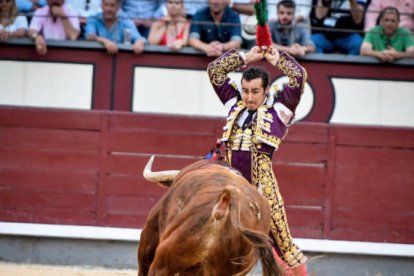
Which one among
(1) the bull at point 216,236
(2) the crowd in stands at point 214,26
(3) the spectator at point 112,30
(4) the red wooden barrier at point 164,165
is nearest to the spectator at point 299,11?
(2) the crowd in stands at point 214,26

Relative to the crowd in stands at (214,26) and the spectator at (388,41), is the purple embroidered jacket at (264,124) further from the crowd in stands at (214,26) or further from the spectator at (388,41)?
the spectator at (388,41)

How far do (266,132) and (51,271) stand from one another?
2.72m

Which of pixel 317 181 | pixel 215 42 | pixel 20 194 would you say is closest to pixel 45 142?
pixel 20 194

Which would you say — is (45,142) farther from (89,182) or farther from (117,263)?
(117,263)

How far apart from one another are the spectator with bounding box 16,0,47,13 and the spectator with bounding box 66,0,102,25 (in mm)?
211

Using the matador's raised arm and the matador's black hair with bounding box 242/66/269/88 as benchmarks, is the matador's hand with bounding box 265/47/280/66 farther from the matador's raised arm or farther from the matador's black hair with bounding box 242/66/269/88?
the matador's black hair with bounding box 242/66/269/88

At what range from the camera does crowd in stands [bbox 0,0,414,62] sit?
7.18m

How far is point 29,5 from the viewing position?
24.7 feet

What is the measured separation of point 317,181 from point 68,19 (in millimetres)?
2225

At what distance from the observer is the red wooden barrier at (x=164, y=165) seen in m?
7.14

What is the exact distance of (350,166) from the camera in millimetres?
7180

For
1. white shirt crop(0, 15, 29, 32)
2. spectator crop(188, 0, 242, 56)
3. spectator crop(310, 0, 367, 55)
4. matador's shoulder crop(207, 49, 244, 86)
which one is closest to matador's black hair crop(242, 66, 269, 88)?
matador's shoulder crop(207, 49, 244, 86)

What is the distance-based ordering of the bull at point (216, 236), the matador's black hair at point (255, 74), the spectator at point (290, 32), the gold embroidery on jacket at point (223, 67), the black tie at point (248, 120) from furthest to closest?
the spectator at point (290, 32)
the gold embroidery on jacket at point (223, 67)
the black tie at point (248, 120)
the matador's black hair at point (255, 74)
the bull at point (216, 236)

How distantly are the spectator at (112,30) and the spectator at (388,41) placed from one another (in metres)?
1.70
